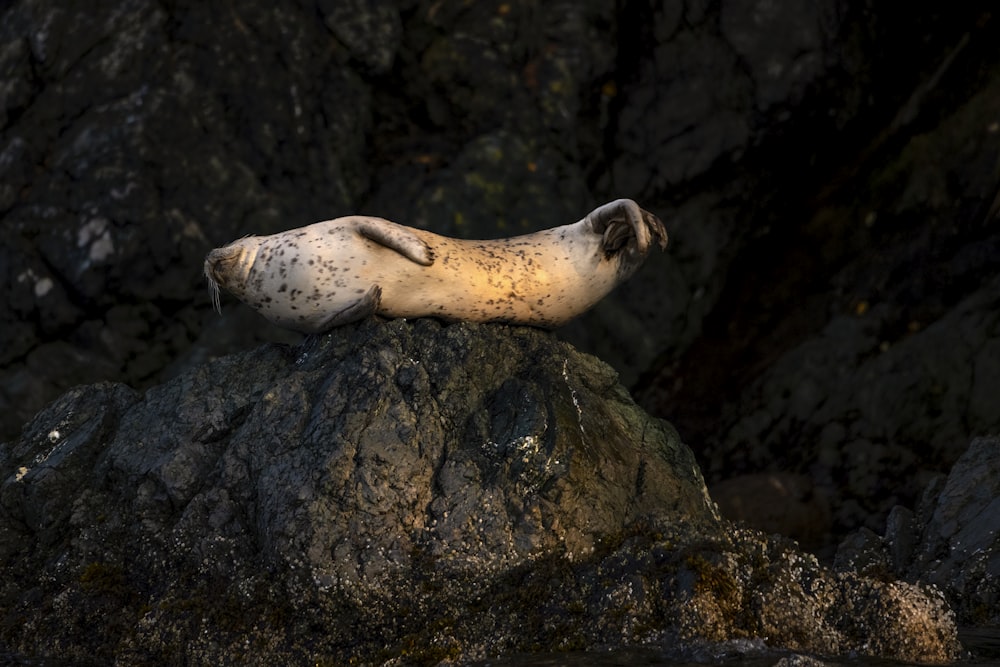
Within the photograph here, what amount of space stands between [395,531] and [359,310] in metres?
1.34

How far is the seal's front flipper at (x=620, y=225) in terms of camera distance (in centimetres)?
677

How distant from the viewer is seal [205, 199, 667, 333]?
6168 millimetres

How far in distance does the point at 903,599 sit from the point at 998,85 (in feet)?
21.3

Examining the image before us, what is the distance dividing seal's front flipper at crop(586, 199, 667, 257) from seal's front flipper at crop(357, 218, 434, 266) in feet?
3.58

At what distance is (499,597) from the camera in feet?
16.6

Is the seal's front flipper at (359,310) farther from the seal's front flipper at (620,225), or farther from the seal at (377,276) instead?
the seal's front flipper at (620,225)

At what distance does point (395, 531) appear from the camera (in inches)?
205

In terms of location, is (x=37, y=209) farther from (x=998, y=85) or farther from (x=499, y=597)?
(x=998, y=85)

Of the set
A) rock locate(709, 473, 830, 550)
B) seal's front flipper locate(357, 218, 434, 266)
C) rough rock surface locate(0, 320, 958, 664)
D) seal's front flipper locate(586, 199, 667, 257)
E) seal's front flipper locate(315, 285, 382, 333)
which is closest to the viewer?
rough rock surface locate(0, 320, 958, 664)

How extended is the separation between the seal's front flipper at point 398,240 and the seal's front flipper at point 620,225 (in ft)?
3.58

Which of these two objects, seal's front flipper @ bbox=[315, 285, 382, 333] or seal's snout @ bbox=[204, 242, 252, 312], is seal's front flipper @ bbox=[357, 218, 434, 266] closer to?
seal's front flipper @ bbox=[315, 285, 382, 333]

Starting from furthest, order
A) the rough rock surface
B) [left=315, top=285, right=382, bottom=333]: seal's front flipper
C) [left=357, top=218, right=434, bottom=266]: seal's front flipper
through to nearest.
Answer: [left=357, top=218, right=434, bottom=266]: seal's front flipper < [left=315, top=285, right=382, bottom=333]: seal's front flipper < the rough rock surface

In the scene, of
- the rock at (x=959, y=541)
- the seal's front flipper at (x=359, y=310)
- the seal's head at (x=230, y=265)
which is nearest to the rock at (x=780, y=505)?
the rock at (x=959, y=541)

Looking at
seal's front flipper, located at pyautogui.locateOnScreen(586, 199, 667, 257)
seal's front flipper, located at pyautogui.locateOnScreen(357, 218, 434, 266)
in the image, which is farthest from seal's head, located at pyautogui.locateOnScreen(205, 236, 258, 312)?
seal's front flipper, located at pyautogui.locateOnScreen(586, 199, 667, 257)
